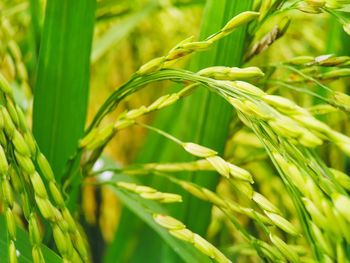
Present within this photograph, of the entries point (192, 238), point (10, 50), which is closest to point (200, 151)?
point (192, 238)

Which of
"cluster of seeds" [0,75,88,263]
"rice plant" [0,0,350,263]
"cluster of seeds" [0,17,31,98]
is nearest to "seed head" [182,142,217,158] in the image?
"rice plant" [0,0,350,263]

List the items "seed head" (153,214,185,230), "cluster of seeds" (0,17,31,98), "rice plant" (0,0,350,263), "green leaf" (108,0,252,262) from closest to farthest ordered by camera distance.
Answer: "rice plant" (0,0,350,263), "seed head" (153,214,185,230), "green leaf" (108,0,252,262), "cluster of seeds" (0,17,31,98)

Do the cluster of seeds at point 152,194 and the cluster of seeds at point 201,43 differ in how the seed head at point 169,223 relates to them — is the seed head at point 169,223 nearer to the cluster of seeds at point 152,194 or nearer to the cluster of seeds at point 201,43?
the cluster of seeds at point 152,194

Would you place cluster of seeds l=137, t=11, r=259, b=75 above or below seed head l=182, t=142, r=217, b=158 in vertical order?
above

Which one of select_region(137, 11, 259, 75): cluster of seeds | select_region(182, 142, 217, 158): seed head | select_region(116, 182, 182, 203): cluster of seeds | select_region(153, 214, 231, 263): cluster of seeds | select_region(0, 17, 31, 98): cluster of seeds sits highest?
select_region(137, 11, 259, 75): cluster of seeds

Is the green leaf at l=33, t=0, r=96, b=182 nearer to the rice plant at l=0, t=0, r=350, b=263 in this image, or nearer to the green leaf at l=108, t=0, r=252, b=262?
the rice plant at l=0, t=0, r=350, b=263

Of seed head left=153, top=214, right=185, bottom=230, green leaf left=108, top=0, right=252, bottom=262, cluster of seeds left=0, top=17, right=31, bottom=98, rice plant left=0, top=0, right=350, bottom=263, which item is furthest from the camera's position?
cluster of seeds left=0, top=17, right=31, bottom=98

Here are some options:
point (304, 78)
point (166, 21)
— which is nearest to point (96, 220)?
point (166, 21)

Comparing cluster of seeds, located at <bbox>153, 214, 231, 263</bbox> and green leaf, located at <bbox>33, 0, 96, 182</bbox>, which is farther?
green leaf, located at <bbox>33, 0, 96, 182</bbox>
